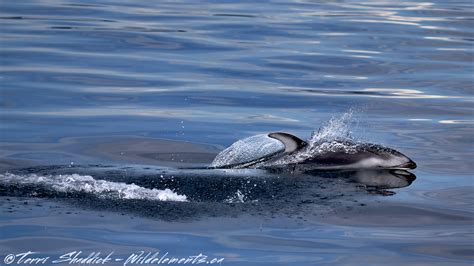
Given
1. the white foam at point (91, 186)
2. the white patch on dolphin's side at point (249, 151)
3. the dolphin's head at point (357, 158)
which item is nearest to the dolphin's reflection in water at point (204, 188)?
the white foam at point (91, 186)

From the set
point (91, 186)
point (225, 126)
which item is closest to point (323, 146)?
point (91, 186)

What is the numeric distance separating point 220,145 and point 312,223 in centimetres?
361

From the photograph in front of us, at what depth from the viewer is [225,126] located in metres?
13.1

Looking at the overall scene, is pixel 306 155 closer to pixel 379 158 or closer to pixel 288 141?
pixel 288 141

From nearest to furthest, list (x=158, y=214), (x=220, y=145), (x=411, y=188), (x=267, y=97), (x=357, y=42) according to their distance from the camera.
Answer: (x=158, y=214), (x=411, y=188), (x=220, y=145), (x=267, y=97), (x=357, y=42)

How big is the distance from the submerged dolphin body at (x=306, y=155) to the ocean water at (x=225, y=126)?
0.17 meters

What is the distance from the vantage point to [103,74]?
16.5m

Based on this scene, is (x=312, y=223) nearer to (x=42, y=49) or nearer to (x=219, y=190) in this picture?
(x=219, y=190)

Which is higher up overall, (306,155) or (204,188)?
(306,155)

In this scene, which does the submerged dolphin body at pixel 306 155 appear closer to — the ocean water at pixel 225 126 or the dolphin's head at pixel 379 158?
the dolphin's head at pixel 379 158

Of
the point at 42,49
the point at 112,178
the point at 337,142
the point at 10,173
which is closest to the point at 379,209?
the point at 337,142

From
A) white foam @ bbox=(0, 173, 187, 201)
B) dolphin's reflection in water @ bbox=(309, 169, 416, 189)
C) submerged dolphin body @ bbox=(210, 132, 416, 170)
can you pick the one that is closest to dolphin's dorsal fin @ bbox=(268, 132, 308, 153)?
submerged dolphin body @ bbox=(210, 132, 416, 170)

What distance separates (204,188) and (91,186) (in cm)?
90

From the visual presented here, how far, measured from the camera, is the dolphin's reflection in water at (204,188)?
855cm
